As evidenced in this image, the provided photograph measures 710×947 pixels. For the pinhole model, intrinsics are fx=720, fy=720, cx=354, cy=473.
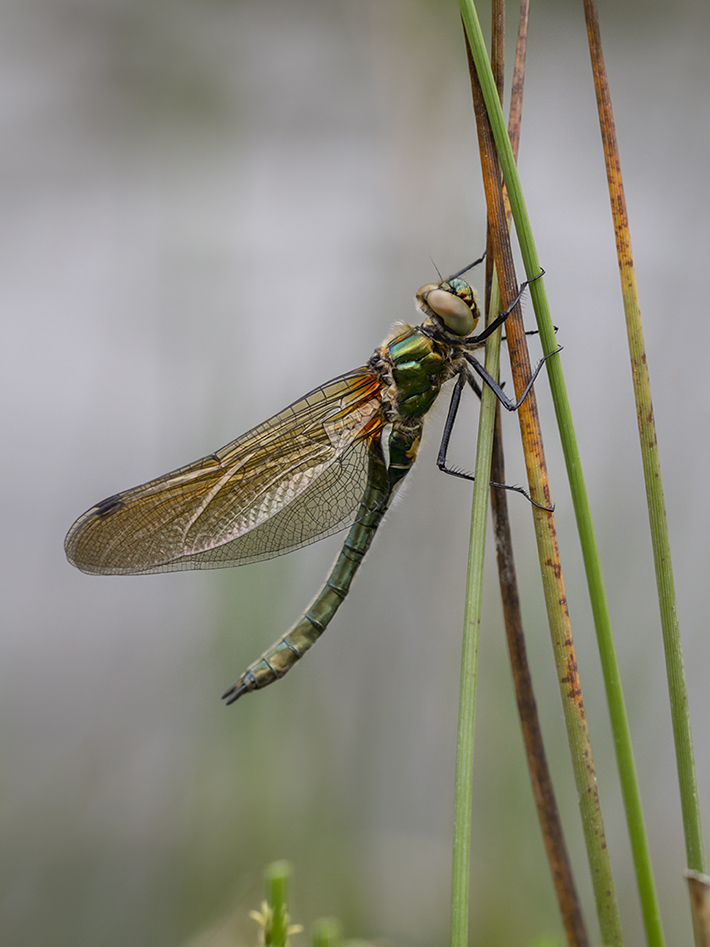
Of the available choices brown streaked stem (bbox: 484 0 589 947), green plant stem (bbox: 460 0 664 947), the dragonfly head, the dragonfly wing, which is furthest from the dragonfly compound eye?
green plant stem (bbox: 460 0 664 947)

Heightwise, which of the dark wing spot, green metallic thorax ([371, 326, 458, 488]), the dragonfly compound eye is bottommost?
the dark wing spot

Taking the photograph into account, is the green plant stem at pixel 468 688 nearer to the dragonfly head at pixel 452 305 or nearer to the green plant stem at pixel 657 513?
the green plant stem at pixel 657 513

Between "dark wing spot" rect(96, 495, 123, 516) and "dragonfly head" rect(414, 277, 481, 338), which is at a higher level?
"dragonfly head" rect(414, 277, 481, 338)

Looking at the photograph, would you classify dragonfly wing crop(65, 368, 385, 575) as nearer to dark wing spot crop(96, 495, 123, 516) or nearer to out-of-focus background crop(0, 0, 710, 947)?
dark wing spot crop(96, 495, 123, 516)

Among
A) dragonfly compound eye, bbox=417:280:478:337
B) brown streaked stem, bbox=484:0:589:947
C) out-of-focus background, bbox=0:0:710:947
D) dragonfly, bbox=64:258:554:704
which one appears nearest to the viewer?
brown streaked stem, bbox=484:0:589:947

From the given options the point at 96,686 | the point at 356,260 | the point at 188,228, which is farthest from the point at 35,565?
the point at 356,260

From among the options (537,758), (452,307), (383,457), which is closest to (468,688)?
(537,758)

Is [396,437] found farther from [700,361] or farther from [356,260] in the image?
[356,260]
